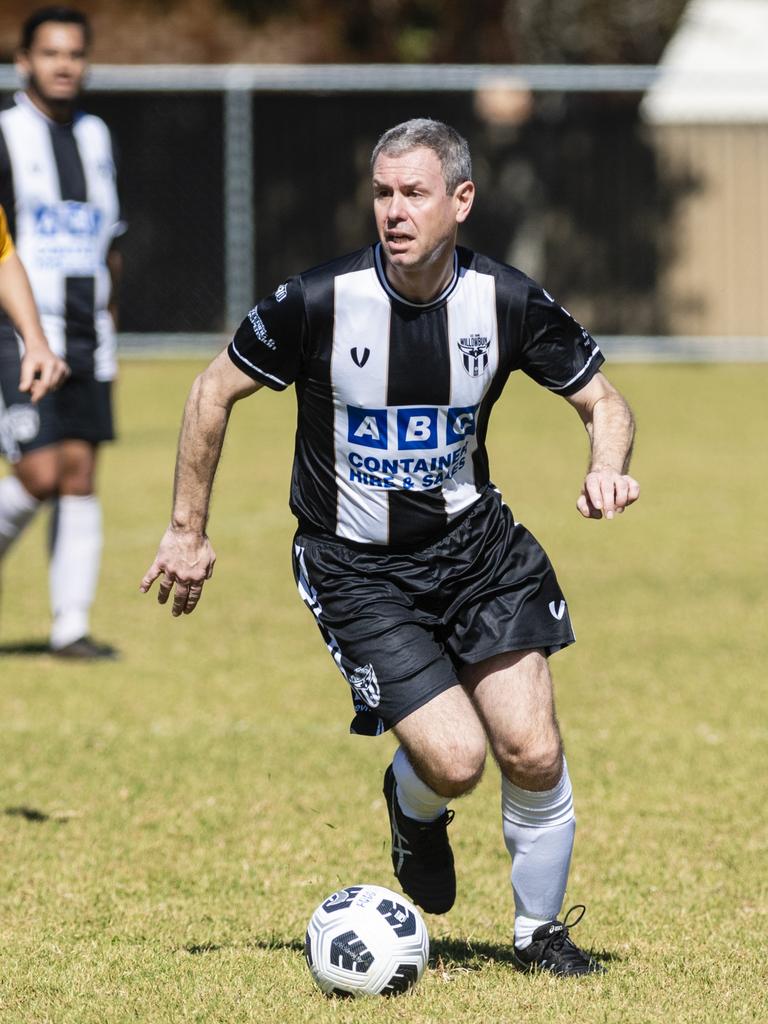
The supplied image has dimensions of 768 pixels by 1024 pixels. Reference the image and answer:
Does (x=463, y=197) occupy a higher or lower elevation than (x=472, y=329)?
higher

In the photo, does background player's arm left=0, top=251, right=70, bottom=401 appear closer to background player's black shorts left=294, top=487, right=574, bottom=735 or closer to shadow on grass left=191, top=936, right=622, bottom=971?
background player's black shorts left=294, top=487, right=574, bottom=735

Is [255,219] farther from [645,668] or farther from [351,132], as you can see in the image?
[645,668]

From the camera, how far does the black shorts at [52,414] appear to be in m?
7.73

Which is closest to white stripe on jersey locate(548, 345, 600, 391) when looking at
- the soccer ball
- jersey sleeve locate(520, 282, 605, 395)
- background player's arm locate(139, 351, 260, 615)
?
jersey sleeve locate(520, 282, 605, 395)

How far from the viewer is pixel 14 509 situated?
7.77 m

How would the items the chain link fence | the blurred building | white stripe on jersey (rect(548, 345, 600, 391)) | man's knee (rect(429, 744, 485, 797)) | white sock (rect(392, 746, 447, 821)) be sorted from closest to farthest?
man's knee (rect(429, 744, 485, 797)) < white sock (rect(392, 746, 447, 821)) < white stripe on jersey (rect(548, 345, 600, 391)) < the chain link fence < the blurred building

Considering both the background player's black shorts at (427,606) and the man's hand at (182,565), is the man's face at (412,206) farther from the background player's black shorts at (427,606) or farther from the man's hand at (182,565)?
the man's hand at (182,565)

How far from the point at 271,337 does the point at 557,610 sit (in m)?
0.97

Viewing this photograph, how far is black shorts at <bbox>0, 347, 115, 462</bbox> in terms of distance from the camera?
7.73 meters

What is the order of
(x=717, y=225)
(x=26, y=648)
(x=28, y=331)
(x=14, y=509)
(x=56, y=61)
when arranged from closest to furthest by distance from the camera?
(x=28, y=331)
(x=56, y=61)
(x=14, y=509)
(x=26, y=648)
(x=717, y=225)

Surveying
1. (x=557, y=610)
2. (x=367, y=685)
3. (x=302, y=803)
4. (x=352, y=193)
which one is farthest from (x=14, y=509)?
(x=352, y=193)

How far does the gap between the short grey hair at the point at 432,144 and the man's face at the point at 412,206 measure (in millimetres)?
14

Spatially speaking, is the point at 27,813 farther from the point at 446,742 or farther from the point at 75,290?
the point at 75,290

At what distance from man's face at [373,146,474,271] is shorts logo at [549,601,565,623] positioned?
0.90 m
